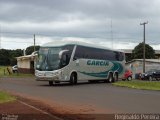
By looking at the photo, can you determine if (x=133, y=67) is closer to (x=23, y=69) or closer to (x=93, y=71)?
(x=23, y=69)

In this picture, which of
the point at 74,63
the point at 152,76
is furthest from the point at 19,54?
the point at 74,63

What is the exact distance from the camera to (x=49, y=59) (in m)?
33.4

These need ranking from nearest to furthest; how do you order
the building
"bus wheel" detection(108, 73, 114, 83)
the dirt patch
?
the dirt patch → "bus wheel" detection(108, 73, 114, 83) → the building

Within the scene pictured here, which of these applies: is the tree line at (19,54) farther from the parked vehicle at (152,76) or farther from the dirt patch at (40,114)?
the dirt patch at (40,114)

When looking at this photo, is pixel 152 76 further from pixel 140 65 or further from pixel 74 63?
pixel 74 63

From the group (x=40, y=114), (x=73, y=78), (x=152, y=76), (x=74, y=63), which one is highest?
(x=74, y=63)

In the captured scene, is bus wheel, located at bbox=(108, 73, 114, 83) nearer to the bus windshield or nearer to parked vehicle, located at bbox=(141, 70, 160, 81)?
the bus windshield

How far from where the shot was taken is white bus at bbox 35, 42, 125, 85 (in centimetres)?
3312

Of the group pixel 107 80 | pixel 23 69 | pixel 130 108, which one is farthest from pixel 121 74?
pixel 23 69

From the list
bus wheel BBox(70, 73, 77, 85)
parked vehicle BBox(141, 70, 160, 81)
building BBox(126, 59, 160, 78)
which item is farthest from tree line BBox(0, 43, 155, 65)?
bus wheel BBox(70, 73, 77, 85)

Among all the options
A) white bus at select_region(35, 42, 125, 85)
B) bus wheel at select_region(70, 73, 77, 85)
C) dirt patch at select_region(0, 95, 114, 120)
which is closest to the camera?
dirt patch at select_region(0, 95, 114, 120)

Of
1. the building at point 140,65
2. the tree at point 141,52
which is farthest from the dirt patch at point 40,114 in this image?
the tree at point 141,52

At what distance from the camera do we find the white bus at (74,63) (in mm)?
33125

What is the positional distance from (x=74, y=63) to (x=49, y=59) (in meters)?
2.44
